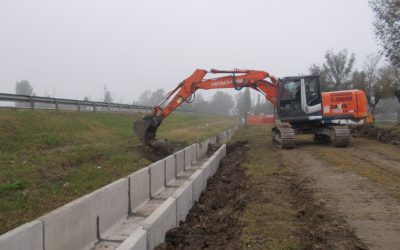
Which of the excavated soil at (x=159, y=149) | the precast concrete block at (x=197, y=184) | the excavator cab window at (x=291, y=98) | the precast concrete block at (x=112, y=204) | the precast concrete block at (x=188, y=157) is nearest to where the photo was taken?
the precast concrete block at (x=112, y=204)

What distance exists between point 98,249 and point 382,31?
21.0 metres

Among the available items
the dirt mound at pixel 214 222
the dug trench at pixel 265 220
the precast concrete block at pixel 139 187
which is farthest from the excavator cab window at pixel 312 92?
the precast concrete block at pixel 139 187

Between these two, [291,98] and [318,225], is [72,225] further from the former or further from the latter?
[291,98]

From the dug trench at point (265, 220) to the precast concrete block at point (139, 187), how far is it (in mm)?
1141

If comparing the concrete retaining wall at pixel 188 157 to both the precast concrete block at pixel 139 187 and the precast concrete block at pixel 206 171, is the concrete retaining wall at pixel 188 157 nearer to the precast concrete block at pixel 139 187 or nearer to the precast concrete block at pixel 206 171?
the precast concrete block at pixel 206 171

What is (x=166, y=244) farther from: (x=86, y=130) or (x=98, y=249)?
(x=86, y=130)

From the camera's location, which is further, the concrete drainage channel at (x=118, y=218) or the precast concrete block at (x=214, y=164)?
the precast concrete block at (x=214, y=164)

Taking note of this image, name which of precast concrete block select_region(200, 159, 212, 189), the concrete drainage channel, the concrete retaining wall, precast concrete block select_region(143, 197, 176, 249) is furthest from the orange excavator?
precast concrete block select_region(143, 197, 176, 249)

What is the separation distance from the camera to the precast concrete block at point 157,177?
1051 cm

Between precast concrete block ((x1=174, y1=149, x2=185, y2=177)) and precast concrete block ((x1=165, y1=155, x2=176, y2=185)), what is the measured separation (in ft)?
1.46

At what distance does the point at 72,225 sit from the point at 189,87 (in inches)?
477

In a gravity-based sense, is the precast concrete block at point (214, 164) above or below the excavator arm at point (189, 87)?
below

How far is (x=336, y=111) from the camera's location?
18.2m

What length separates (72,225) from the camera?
21.1 feet
